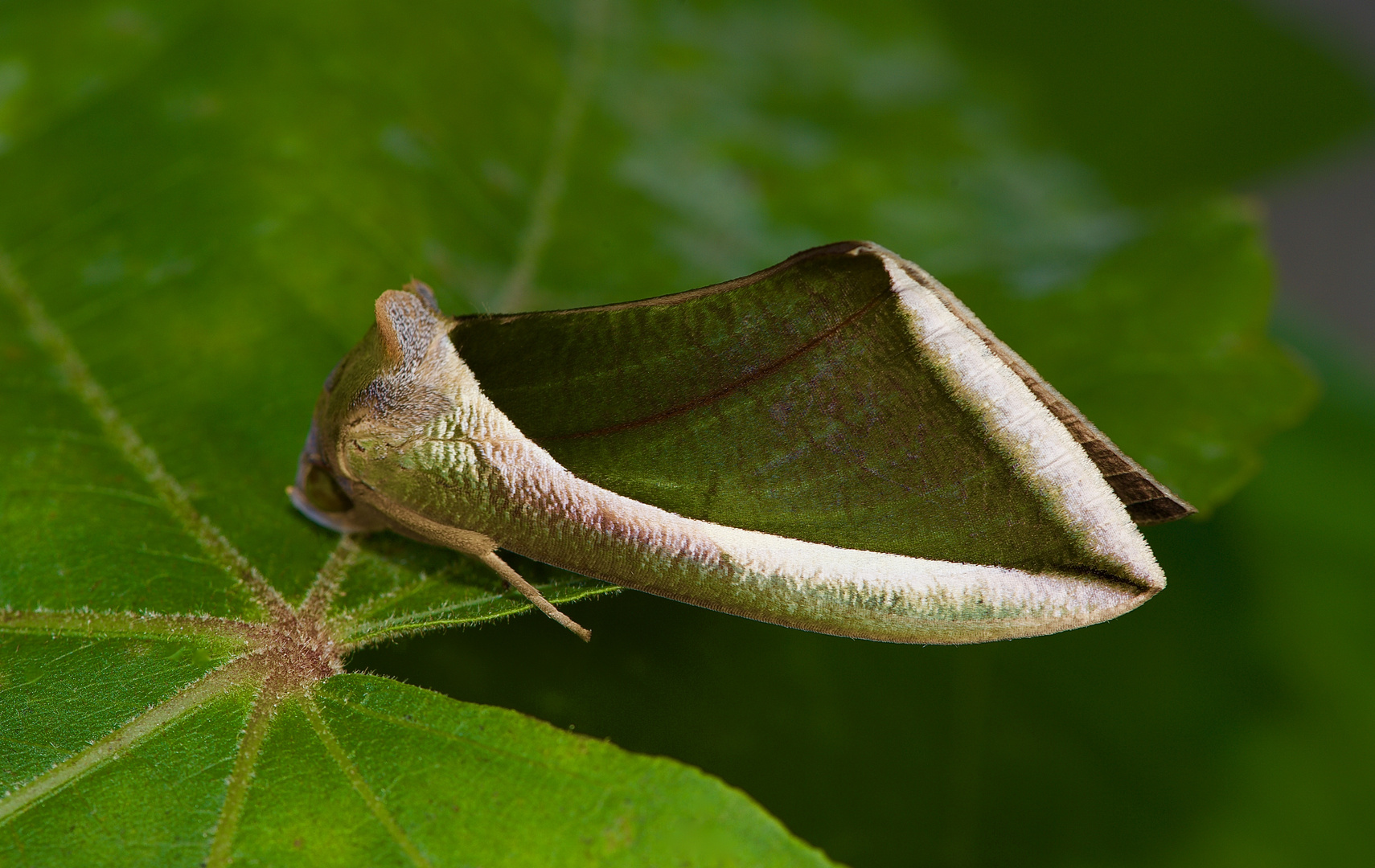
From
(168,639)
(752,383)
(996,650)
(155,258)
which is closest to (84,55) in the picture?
(155,258)

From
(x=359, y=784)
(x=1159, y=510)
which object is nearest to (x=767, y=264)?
(x=1159, y=510)

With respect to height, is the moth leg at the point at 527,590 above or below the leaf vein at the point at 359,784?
above

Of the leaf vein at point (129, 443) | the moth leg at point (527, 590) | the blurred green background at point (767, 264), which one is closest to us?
the moth leg at point (527, 590)

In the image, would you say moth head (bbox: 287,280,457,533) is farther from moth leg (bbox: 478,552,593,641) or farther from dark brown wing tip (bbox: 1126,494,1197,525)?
dark brown wing tip (bbox: 1126,494,1197,525)

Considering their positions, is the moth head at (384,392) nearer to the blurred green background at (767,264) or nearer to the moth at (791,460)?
the moth at (791,460)

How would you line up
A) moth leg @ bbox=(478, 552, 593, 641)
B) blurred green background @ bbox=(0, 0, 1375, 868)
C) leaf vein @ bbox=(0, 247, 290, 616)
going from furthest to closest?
1. blurred green background @ bbox=(0, 0, 1375, 868)
2. leaf vein @ bbox=(0, 247, 290, 616)
3. moth leg @ bbox=(478, 552, 593, 641)

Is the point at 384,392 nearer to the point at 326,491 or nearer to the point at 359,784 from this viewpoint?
the point at 326,491

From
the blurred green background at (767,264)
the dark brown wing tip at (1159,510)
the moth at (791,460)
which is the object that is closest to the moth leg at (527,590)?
the moth at (791,460)

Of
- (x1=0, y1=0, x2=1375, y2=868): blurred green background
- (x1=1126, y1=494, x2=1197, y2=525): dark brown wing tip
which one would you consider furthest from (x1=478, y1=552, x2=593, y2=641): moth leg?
(x1=1126, y1=494, x2=1197, y2=525): dark brown wing tip
